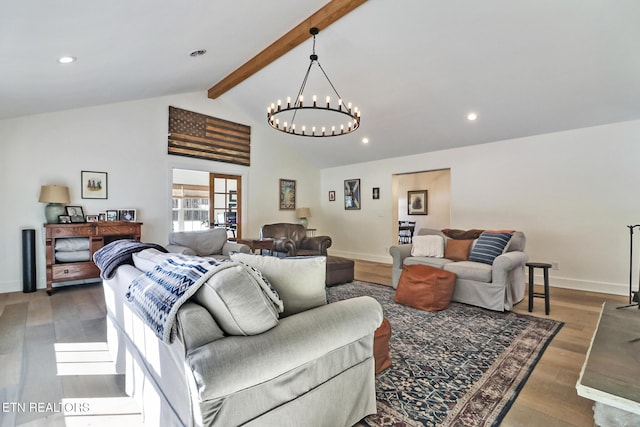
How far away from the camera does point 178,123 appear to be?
562 centimetres

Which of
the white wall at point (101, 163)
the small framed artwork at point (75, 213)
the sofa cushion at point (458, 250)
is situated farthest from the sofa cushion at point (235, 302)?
the white wall at point (101, 163)

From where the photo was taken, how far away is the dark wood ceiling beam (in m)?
3.34

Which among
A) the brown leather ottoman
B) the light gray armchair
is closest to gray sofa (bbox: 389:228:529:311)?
the brown leather ottoman

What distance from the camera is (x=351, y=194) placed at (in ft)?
24.4

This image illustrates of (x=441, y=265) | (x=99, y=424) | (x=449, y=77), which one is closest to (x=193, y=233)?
(x=99, y=424)

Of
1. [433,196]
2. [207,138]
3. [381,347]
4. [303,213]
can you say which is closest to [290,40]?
[207,138]

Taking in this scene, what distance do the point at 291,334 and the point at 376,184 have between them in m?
5.95

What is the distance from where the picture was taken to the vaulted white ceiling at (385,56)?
248cm

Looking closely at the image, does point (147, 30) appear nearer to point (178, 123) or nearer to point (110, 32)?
point (110, 32)

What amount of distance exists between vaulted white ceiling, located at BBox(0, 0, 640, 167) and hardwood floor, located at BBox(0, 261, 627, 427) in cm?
228

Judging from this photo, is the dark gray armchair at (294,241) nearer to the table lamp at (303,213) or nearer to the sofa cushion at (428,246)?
the sofa cushion at (428,246)

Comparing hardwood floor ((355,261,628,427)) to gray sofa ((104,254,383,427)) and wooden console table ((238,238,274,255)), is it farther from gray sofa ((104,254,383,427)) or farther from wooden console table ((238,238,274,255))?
wooden console table ((238,238,274,255))

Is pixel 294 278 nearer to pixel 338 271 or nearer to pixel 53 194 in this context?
pixel 338 271

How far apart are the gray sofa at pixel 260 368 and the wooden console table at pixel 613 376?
94 cm
